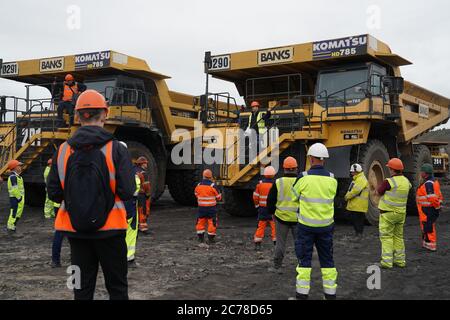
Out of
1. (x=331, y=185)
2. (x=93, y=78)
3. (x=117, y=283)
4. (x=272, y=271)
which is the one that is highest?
(x=93, y=78)

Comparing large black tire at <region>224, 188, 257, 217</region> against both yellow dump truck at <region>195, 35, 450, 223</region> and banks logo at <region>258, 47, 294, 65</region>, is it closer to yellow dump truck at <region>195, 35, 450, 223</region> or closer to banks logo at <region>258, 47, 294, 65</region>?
yellow dump truck at <region>195, 35, 450, 223</region>

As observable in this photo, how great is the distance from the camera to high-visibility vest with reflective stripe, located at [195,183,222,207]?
8.07 meters

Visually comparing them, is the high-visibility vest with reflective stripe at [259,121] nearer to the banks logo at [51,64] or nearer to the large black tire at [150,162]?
the large black tire at [150,162]

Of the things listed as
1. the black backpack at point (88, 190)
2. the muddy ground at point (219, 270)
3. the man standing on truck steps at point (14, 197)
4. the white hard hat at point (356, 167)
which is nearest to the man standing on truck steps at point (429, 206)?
the muddy ground at point (219, 270)

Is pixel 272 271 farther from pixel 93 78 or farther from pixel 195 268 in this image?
pixel 93 78

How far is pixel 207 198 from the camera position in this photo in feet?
26.5

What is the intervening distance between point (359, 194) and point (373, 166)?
1672mm

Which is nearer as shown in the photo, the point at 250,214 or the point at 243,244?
the point at 243,244

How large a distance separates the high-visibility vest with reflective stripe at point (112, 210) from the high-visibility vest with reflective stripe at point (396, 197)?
431 centimetres

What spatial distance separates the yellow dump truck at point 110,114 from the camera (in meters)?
10.9
